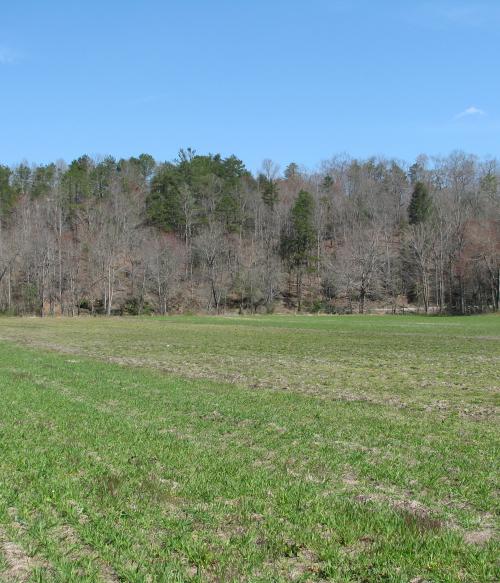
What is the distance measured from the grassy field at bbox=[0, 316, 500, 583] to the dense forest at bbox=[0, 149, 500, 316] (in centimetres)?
8268

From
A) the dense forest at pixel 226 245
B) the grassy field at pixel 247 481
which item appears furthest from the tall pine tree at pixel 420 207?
the grassy field at pixel 247 481

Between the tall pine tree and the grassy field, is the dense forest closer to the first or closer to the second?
the tall pine tree

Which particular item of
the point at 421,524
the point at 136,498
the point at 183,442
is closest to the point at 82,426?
the point at 183,442

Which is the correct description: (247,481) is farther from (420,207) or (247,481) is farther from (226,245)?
(420,207)

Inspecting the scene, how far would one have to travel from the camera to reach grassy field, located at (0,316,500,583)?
5.50m

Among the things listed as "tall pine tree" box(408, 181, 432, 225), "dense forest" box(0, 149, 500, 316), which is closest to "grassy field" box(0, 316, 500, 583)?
"dense forest" box(0, 149, 500, 316)

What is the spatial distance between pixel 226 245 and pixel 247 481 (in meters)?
103

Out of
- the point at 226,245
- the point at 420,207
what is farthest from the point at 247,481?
the point at 420,207

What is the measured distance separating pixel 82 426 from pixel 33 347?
74.8ft

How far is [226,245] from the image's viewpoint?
11031 cm

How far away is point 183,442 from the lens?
33.6ft

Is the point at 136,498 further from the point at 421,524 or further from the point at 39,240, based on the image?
the point at 39,240

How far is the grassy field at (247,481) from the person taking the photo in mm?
5496

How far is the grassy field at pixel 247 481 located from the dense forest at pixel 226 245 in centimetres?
8268
